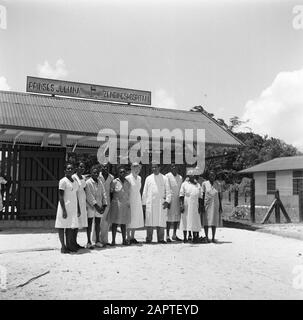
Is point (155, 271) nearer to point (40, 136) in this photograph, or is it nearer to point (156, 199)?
point (156, 199)

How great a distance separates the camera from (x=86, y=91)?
15.1 metres

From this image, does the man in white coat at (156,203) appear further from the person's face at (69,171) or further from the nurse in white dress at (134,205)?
Result: the person's face at (69,171)

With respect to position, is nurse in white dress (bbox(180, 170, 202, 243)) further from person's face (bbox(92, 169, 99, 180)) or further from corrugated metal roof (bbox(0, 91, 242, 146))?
corrugated metal roof (bbox(0, 91, 242, 146))

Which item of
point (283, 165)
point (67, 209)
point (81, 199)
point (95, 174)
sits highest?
point (283, 165)

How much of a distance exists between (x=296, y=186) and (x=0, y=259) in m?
23.9

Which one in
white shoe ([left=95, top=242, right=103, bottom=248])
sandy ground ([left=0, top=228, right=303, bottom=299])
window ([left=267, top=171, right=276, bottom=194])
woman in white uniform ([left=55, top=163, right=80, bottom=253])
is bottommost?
sandy ground ([left=0, top=228, right=303, bottom=299])

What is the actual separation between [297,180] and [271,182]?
8.88ft

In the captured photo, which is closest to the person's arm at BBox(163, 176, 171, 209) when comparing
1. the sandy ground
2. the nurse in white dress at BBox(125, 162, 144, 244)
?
the nurse in white dress at BBox(125, 162, 144, 244)

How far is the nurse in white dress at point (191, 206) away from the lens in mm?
8547

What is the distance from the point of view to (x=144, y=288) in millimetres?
5113

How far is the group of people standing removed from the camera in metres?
7.30

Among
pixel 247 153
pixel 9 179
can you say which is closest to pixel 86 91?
pixel 9 179

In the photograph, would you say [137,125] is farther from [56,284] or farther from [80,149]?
[56,284]
